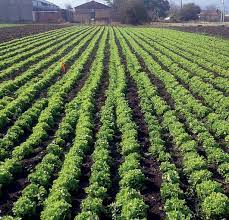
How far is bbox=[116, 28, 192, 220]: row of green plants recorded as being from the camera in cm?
1001

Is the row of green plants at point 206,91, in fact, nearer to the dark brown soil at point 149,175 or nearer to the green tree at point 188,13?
the dark brown soil at point 149,175

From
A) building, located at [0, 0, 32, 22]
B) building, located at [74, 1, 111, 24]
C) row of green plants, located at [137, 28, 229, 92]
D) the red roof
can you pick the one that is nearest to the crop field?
row of green plants, located at [137, 28, 229, 92]

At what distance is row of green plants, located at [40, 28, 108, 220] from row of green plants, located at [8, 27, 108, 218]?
22 cm

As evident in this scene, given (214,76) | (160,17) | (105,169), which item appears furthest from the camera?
(160,17)

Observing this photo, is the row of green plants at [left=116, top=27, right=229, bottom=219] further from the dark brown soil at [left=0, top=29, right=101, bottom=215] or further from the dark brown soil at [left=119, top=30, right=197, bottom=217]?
the dark brown soil at [left=0, top=29, right=101, bottom=215]

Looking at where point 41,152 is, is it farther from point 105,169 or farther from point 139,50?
point 139,50

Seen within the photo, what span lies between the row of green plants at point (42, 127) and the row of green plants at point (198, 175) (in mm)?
4121

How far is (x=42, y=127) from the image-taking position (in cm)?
1583

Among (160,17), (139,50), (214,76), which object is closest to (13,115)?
(214,76)

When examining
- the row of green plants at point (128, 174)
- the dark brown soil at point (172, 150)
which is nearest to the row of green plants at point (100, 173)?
the row of green plants at point (128, 174)

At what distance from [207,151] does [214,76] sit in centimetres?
1199

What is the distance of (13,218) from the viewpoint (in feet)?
32.5

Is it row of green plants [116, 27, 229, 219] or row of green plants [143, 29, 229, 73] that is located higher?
row of green plants [143, 29, 229, 73]

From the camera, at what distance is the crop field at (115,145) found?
34.0 ft
